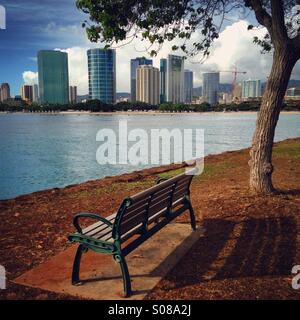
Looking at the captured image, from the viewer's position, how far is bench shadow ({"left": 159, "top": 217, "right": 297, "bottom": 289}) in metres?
4.89

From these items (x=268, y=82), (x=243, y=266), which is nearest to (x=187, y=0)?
(x=268, y=82)

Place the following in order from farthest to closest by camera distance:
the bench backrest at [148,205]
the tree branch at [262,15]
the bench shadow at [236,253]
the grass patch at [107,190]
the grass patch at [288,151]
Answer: the grass patch at [288,151]
the grass patch at [107,190]
the tree branch at [262,15]
the bench shadow at [236,253]
the bench backrest at [148,205]

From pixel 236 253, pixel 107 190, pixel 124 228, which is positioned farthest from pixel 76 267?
pixel 107 190

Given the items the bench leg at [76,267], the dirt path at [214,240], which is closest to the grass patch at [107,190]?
the dirt path at [214,240]

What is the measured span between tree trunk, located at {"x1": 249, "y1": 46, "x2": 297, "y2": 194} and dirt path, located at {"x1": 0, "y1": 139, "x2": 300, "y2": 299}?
18.1 inches

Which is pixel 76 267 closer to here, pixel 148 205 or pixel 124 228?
pixel 124 228

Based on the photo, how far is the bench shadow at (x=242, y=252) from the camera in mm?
4895

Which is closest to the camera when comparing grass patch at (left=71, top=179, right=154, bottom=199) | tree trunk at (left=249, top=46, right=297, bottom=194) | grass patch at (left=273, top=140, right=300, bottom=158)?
tree trunk at (left=249, top=46, right=297, bottom=194)

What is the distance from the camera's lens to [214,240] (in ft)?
20.3

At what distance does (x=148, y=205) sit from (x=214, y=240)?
1800mm

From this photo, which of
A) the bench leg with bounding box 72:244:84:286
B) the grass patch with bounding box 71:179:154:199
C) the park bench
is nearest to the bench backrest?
the park bench

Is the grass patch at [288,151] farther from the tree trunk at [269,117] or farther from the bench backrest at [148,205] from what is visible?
the bench backrest at [148,205]

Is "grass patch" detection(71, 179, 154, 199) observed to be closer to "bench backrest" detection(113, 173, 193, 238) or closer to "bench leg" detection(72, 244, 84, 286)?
"bench backrest" detection(113, 173, 193, 238)

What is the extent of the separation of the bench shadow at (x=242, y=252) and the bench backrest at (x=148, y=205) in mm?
770
